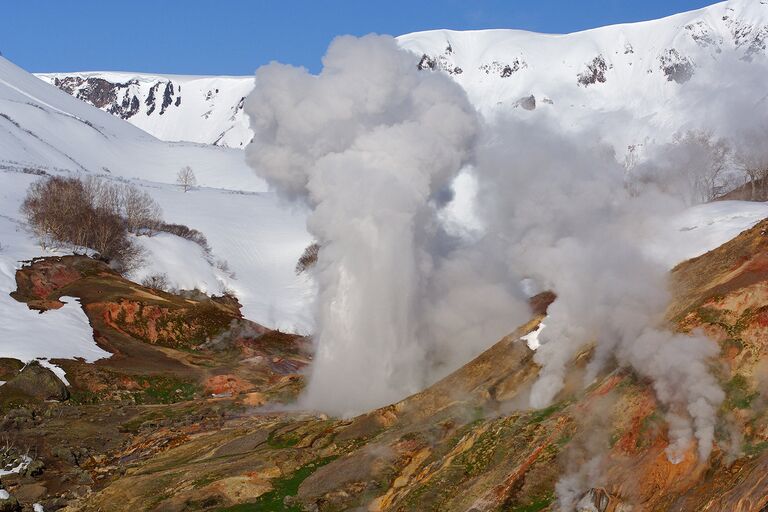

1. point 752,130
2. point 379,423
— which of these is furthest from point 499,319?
point 752,130

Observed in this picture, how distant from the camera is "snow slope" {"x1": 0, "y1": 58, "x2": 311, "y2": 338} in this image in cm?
9128

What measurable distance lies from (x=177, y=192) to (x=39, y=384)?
3111 inches

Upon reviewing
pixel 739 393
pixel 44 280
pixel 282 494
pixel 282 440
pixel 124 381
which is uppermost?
pixel 44 280

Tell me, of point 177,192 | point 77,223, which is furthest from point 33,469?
point 177,192

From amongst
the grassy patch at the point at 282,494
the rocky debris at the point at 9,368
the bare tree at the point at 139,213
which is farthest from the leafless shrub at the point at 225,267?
the grassy patch at the point at 282,494

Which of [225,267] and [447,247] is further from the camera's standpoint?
[225,267]

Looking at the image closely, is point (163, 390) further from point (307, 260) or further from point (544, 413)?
point (307, 260)

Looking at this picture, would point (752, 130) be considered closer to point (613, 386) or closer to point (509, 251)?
point (509, 251)

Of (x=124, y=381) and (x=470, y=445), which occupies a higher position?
(x=124, y=381)

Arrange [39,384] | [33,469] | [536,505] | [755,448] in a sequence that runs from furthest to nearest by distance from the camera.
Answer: [39,384]
[33,469]
[536,505]
[755,448]

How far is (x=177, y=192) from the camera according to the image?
417 feet

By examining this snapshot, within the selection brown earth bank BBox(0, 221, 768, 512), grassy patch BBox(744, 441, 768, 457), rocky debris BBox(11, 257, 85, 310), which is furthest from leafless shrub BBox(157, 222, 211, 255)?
grassy patch BBox(744, 441, 768, 457)

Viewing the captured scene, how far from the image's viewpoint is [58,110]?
17038 centimetres

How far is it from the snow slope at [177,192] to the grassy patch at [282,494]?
152 ft
